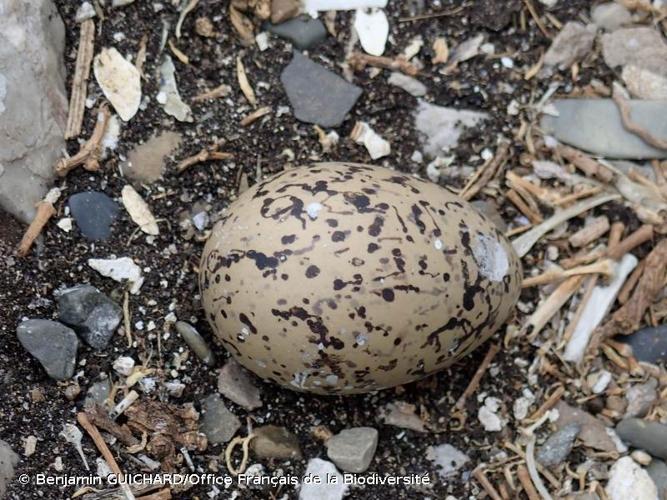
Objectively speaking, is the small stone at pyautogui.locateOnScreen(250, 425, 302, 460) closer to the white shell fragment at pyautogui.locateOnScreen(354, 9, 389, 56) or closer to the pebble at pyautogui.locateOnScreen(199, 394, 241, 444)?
the pebble at pyautogui.locateOnScreen(199, 394, 241, 444)

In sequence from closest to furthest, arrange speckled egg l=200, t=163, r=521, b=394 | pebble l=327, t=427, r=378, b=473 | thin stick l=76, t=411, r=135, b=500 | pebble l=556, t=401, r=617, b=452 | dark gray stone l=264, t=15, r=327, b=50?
speckled egg l=200, t=163, r=521, b=394 < thin stick l=76, t=411, r=135, b=500 < pebble l=327, t=427, r=378, b=473 < pebble l=556, t=401, r=617, b=452 < dark gray stone l=264, t=15, r=327, b=50

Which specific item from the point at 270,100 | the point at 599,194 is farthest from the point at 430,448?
the point at 270,100

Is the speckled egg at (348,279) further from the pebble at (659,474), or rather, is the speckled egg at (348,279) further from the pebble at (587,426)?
the pebble at (659,474)

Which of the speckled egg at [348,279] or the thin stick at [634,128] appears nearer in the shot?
the speckled egg at [348,279]

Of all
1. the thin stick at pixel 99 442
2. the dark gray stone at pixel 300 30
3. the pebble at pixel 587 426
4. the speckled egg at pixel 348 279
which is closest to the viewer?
the speckled egg at pixel 348 279

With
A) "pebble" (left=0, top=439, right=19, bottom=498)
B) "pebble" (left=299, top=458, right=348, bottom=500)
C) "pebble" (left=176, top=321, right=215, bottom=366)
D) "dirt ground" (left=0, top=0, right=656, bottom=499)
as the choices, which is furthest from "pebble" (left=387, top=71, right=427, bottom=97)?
"pebble" (left=0, top=439, right=19, bottom=498)

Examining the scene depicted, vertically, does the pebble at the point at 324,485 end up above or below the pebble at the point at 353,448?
below

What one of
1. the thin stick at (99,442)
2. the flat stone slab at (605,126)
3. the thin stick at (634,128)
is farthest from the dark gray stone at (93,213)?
the thin stick at (634,128)
